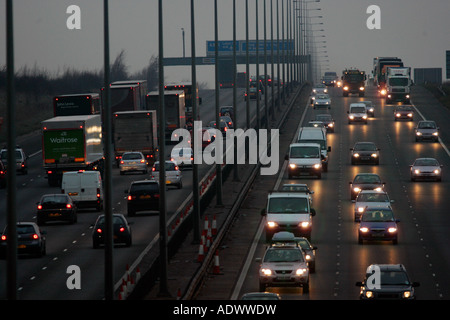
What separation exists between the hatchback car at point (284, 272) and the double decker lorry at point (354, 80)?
96.1 metres

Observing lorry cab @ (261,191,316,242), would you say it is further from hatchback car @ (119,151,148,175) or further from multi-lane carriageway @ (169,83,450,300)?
hatchback car @ (119,151,148,175)

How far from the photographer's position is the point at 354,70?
131 m

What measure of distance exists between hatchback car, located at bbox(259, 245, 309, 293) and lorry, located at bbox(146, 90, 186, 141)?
5377 centimetres

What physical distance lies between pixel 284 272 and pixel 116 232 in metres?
12.0

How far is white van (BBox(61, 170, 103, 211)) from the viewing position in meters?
58.9

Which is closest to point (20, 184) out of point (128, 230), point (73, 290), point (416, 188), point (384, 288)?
point (416, 188)

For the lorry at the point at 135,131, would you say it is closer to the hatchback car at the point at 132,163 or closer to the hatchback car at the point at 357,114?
the hatchback car at the point at 132,163

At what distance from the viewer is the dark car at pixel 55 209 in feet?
176

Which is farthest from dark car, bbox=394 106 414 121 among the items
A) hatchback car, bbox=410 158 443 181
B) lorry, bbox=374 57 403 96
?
hatchback car, bbox=410 158 443 181

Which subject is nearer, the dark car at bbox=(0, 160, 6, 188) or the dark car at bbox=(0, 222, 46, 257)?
the dark car at bbox=(0, 222, 46, 257)

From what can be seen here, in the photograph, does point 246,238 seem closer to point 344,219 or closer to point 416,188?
point 344,219

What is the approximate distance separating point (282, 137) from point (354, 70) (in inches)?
1557

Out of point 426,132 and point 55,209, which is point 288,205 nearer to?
point 55,209
